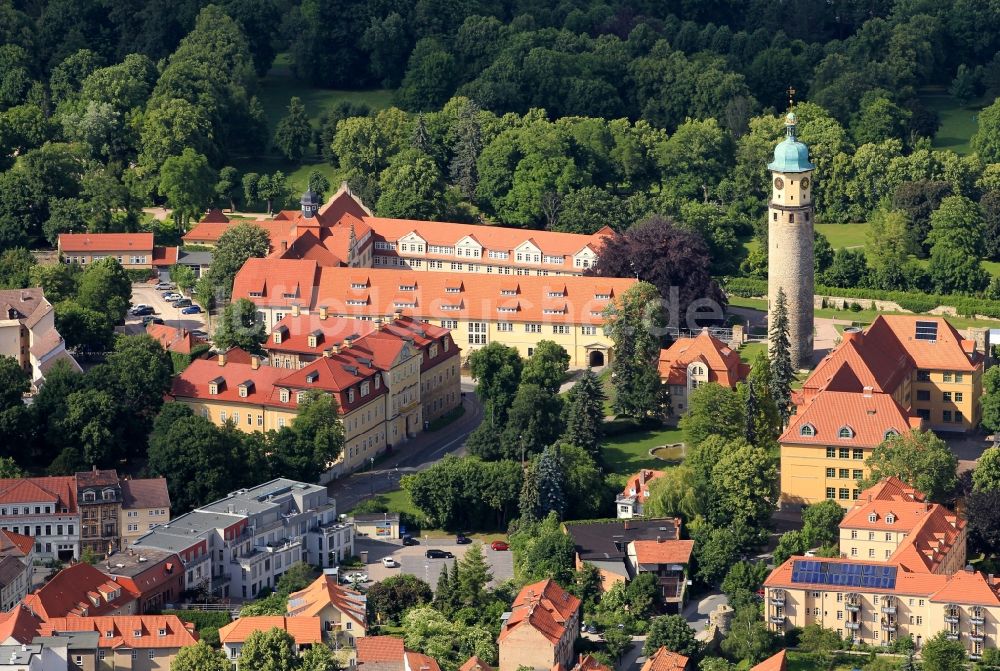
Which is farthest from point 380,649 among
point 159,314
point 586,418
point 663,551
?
point 159,314

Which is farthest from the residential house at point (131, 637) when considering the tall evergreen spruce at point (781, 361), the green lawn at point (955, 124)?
the green lawn at point (955, 124)

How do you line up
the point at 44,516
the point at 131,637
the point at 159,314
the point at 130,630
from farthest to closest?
the point at 159,314
the point at 44,516
the point at 130,630
the point at 131,637

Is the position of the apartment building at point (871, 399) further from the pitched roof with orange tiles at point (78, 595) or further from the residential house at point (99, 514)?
the pitched roof with orange tiles at point (78, 595)

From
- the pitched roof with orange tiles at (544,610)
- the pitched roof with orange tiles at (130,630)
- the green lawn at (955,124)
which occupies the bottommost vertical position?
the pitched roof with orange tiles at (130,630)

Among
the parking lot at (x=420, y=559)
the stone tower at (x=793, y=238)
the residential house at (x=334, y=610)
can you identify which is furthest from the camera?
the stone tower at (x=793, y=238)

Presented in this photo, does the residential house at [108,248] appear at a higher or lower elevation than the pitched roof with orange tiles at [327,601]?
higher

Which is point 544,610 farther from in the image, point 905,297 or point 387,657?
point 905,297

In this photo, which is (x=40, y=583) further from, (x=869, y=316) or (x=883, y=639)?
(x=869, y=316)
